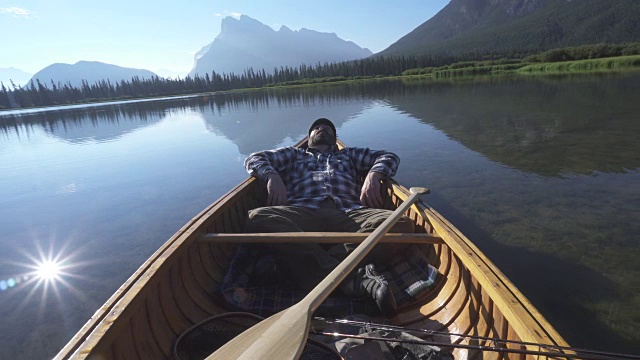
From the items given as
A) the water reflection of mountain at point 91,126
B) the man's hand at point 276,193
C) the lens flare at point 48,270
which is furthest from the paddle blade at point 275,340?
the water reflection of mountain at point 91,126

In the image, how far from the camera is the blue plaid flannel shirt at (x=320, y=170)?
4.67 metres

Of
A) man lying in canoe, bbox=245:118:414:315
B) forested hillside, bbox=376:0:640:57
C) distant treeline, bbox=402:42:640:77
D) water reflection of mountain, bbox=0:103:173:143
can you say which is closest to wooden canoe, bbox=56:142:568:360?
man lying in canoe, bbox=245:118:414:315

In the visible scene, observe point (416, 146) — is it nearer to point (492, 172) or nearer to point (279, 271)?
point (492, 172)

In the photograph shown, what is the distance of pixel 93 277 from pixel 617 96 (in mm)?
26321

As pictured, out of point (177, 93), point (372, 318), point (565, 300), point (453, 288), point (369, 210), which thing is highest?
point (177, 93)

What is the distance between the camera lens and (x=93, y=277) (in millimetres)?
5359

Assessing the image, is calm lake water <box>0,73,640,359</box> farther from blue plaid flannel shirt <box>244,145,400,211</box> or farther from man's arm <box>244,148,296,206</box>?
man's arm <box>244,148,296,206</box>

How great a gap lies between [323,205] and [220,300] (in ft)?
5.62

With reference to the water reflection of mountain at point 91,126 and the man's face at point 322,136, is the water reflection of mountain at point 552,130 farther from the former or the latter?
the water reflection of mountain at point 91,126

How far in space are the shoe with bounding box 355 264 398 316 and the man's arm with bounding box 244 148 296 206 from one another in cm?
175

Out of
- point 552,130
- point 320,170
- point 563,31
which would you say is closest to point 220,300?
point 320,170

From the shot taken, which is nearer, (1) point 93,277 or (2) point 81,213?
A: (1) point 93,277

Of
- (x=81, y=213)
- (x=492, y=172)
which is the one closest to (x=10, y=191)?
(x=81, y=213)

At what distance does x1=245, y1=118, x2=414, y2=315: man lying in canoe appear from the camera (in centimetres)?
356
